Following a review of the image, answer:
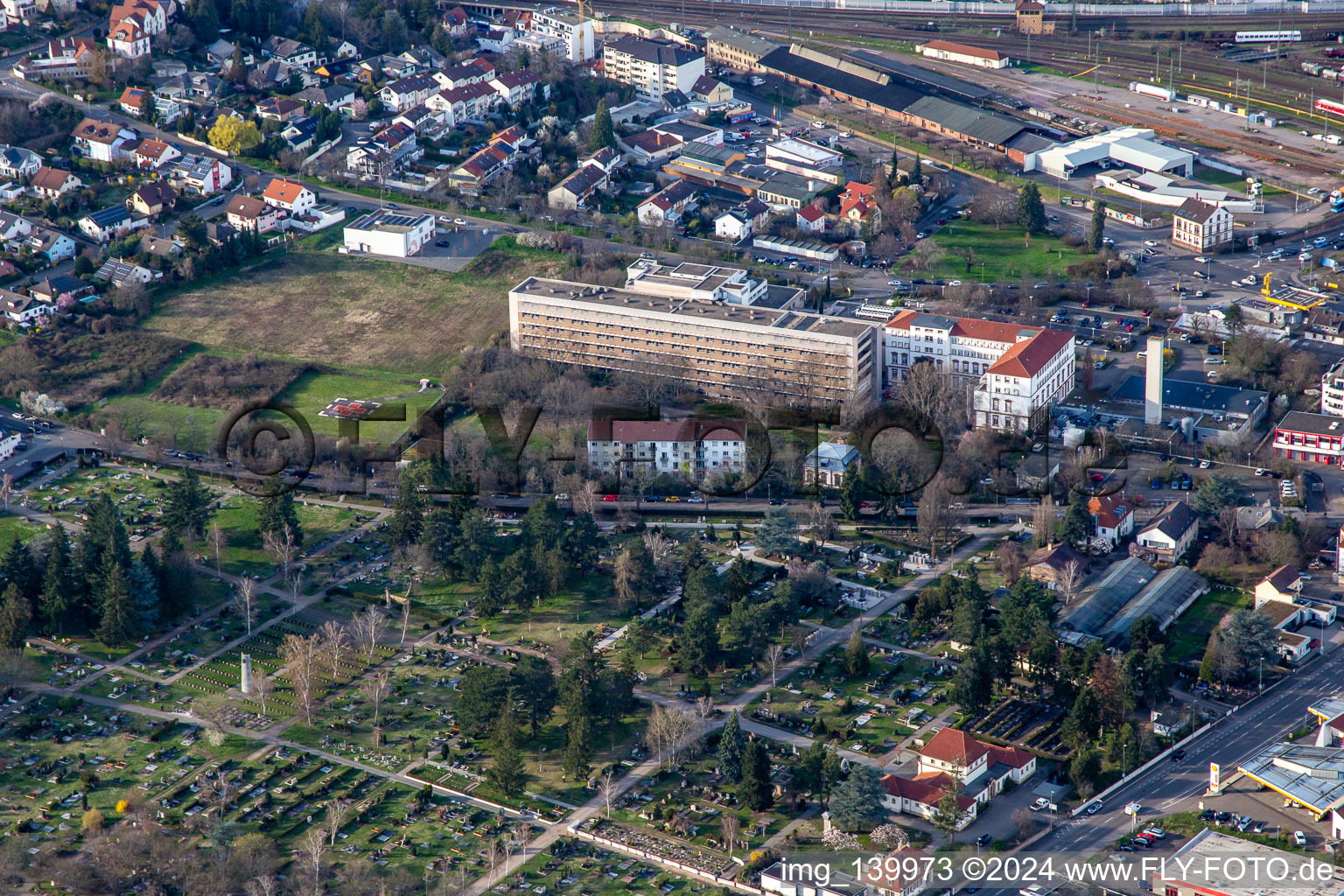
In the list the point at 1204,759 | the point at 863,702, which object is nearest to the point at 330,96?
the point at 863,702

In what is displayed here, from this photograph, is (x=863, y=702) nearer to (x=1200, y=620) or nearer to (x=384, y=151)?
(x=1200, y=620)

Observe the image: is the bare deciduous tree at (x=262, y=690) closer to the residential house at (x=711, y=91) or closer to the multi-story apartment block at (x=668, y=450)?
the multi-story apartment block at (x=668, y=450)

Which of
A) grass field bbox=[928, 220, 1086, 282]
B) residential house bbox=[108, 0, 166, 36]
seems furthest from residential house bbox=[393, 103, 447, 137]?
grass field bbox=[928, 220, 1086, 282]

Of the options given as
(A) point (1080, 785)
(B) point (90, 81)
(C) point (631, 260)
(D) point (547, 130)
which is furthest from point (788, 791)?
(B) point (90, 81)

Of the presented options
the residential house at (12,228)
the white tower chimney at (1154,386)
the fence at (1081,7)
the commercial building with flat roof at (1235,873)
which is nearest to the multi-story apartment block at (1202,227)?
the white tower chimney at (1154,386)

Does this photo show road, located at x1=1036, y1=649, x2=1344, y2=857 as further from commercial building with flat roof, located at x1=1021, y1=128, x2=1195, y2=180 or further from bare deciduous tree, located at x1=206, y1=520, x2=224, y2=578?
commercial building with flat roof, located at x1=1021, y1=128, x2=1195, y2=180

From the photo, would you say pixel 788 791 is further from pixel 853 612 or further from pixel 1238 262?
pixel 1238 262
